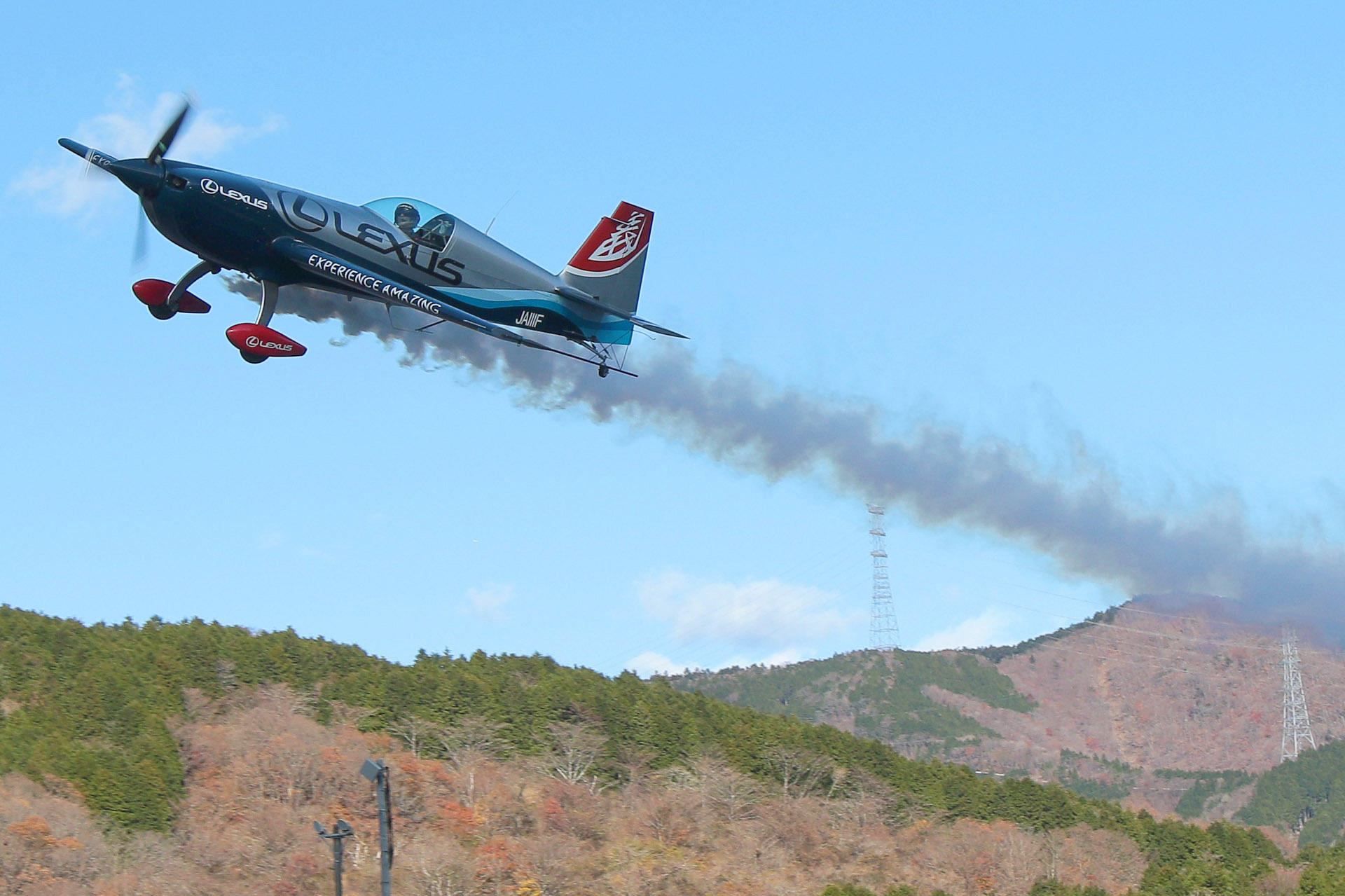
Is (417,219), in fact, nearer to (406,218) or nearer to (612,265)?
(406,218)

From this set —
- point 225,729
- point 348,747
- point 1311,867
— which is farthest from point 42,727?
point 1311,867

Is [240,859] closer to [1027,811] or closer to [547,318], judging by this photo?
[547,318]

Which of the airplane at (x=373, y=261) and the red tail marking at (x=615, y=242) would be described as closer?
the airplane at (x=373, y=261)

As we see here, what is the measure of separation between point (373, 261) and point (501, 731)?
187ft

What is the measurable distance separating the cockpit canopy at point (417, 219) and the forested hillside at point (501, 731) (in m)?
43.9

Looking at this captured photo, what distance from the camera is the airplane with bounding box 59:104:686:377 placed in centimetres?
3753

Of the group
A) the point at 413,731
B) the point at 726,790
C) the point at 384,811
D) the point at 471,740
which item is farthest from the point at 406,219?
the point at 726,790

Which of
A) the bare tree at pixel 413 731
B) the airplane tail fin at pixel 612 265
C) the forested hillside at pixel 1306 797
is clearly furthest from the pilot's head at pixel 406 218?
the forested hillside at pixel 1306 797

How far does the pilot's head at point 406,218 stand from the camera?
3975cm

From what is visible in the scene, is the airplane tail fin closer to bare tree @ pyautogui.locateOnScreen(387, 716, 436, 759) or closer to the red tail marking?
the red tail marking

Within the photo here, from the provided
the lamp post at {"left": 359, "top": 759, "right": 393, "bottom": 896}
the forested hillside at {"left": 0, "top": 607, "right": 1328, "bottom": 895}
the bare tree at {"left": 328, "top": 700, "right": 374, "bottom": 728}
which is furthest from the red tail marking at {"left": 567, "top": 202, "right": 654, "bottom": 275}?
the bare tree at {"left": 328, "top": 700, "right": 374, "bottom": 728}

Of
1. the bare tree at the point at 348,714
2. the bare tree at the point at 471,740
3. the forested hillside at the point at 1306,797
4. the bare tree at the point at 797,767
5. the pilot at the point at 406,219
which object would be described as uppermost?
the pilot at the point at 406,219

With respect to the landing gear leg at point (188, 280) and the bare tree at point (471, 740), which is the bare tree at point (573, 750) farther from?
the landing gear leg at point (188, 280)

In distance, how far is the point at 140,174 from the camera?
122 feet
